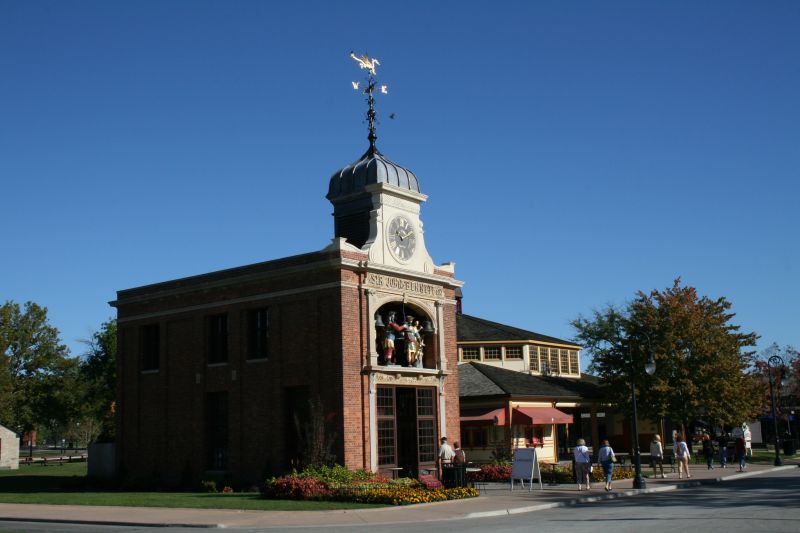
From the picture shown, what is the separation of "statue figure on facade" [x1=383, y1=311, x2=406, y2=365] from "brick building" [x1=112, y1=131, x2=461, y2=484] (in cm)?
6

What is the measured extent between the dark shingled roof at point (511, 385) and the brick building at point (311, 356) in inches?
322

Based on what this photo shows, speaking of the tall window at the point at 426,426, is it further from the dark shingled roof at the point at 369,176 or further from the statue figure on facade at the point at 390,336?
the dark shingled roof at the point at 369,176

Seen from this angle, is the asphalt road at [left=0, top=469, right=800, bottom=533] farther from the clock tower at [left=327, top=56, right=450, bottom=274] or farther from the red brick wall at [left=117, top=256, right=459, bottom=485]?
the clock tower at [left=327, top=56, right=450, bottom=274]

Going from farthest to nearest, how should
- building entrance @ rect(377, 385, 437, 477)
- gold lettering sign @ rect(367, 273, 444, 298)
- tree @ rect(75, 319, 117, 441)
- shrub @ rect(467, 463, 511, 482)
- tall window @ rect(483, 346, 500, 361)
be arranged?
tree @ rect(75, 319, 117, 441), tall window @ rect(483, 346, 500, 361), shrub @ rect(467, 463, 511, 482), building entrance @ rect(377, 385, 437, 477), gold lettering sign @ rect(367, 273, 444, 298)

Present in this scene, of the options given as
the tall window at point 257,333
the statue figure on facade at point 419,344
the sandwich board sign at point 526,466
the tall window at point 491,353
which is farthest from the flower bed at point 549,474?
the tall window at point 491,353

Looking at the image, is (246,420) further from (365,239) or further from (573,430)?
(573,430)

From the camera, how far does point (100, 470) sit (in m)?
37.8

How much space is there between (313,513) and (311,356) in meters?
9.56

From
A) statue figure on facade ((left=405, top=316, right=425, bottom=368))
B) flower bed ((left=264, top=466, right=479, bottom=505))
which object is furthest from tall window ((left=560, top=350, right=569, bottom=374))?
flower bed ((left=264, top=466, right=479, bottom=505))

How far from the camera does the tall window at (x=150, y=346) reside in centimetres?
3703

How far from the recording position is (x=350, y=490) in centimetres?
2503

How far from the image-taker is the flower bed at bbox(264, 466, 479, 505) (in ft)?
79.7

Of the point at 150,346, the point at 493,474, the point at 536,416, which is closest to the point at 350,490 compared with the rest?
the point at 493,474

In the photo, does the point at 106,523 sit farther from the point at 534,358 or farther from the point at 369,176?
the point at 534,358
